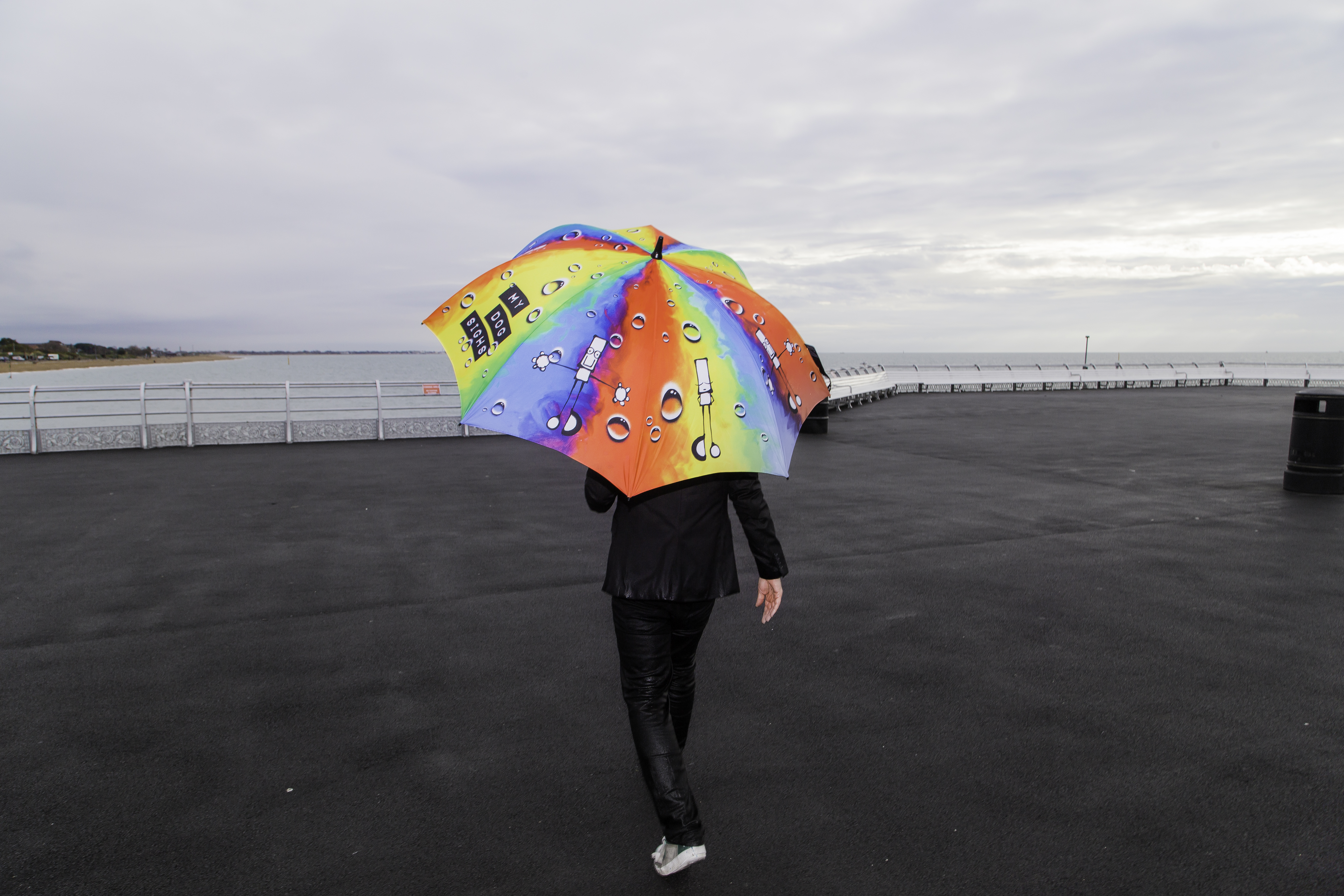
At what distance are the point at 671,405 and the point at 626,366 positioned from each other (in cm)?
20

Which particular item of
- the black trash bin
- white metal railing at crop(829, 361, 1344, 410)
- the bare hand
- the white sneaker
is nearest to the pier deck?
the white sneaker

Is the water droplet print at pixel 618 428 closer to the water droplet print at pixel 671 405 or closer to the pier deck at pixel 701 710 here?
the water droplet print at pixel 671 405

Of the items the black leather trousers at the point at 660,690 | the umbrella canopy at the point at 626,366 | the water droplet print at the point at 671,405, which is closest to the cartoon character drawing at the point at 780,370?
the umbrella canopy at the point at 626,366

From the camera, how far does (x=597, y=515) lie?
8.93 metres

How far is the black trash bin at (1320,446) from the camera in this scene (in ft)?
31.9

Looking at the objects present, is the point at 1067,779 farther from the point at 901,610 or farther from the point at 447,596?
the point at 447,596

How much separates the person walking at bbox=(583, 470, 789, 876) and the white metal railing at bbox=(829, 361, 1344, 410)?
Result: 2975cm

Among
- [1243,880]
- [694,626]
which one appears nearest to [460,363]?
[694,626]

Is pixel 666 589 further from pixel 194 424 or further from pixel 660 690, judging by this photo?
pixel 194 424

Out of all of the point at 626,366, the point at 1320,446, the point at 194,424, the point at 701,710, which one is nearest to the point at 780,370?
the point at 626,366

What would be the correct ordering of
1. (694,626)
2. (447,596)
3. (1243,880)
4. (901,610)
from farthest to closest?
(447,596)
(901,610)
(694,626)
(1243,880)

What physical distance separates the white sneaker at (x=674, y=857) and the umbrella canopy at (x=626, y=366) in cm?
127

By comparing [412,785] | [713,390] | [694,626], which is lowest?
[412,785]

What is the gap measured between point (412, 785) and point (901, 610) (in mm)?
3476
